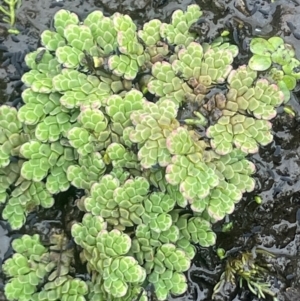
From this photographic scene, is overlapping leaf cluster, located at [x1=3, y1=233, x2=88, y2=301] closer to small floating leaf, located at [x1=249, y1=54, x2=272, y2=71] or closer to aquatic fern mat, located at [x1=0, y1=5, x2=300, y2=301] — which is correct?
aquatic fern mat, located at [x1=0, y1=5, x2=300, y2=301]

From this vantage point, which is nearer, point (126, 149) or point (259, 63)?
point (126, 149)

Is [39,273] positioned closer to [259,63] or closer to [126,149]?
[126,149]

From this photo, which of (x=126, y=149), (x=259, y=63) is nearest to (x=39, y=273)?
(x=126, y=149)

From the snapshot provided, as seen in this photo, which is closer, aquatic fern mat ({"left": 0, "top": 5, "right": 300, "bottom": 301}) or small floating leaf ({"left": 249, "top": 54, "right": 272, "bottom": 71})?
aquatic fern mat ({"left": 0, "top": 5, "right": 300, "bottom": 301})

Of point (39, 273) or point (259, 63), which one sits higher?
point (259, 63)

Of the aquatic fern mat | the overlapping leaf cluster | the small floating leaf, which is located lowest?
the overlapping leaf cluster

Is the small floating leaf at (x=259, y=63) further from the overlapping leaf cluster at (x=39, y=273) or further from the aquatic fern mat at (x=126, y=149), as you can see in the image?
the overlapping leaf cluster at (x=39, y=273)

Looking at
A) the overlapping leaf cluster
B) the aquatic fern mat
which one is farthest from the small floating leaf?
the overlapping leaf cluster

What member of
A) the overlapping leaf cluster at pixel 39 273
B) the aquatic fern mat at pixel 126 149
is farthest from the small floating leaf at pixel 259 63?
the overlapping leaf cluster at pixel 39 273

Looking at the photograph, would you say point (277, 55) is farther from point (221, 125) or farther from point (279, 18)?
point (221, 125)
